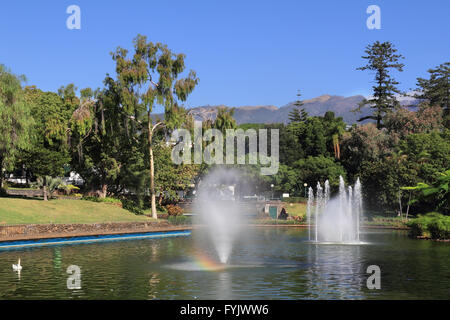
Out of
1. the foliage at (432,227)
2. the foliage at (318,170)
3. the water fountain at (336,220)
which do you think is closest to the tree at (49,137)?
the water fountain at (336,220)

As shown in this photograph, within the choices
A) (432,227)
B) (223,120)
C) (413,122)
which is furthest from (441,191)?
(413,122)

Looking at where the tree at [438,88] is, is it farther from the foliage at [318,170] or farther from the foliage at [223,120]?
the foliage at [223,120]

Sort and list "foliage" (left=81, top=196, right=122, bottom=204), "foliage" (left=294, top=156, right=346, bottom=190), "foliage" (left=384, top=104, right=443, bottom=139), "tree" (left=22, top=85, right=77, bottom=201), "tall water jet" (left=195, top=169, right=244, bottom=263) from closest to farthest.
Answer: "tree" (left=22, top=85, right=77, bottom=201) < "foliage" (left=81, top=196, right=122, bottom=204) < "tall water jet" (left=195, top=169, right=244, bottom=263) < "foliage" (left=384, top=104, right=443, bottom=139) < "foliage" (left=294, top=156, right=346, bottom=190)

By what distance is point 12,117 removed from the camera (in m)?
50.0

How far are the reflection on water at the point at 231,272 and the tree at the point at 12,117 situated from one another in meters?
15.8

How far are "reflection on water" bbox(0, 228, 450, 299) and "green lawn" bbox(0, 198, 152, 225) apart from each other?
881 cm

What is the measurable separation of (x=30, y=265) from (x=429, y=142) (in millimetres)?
61770

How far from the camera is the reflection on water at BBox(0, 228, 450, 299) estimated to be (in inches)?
806

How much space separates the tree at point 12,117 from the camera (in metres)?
49.2

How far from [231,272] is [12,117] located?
1256 inches

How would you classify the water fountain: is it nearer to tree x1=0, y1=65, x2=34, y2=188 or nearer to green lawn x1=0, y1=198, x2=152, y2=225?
green lawn x1=0, y1=198, x2=152, y2=225

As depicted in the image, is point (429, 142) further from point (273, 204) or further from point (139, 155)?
point (139, 155)

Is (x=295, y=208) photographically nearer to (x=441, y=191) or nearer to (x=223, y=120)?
(x=223, y=120)

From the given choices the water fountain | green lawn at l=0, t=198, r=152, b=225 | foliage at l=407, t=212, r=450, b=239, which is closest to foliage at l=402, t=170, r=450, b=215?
foliage at l=407, t=212, r=450, b=239
